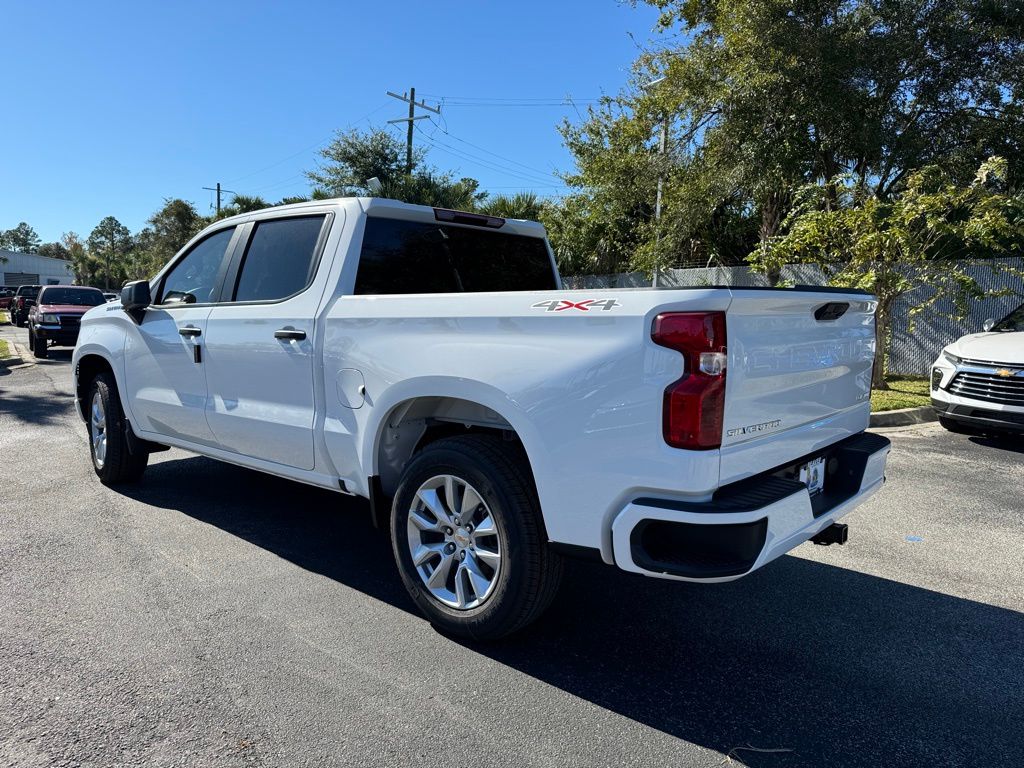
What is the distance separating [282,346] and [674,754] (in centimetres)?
270

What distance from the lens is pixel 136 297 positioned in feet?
16.0

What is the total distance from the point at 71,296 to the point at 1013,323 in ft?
65.3

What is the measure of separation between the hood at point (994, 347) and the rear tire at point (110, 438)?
8.00 metres

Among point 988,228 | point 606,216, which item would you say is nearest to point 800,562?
point 988,228

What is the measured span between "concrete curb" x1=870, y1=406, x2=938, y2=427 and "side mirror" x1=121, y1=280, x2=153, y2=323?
8020 mm

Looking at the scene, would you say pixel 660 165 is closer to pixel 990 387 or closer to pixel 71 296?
pixel 990 387

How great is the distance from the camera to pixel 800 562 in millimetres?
4238

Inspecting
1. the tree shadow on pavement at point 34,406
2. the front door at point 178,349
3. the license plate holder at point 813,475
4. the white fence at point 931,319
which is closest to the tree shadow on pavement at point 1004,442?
the white fence at point 931,319

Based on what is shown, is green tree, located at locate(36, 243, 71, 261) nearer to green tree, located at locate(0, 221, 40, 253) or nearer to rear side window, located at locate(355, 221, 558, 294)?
green tree, located at locate(0, 221, 40, 253)

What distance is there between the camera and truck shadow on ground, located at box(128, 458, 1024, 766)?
254 centimetres

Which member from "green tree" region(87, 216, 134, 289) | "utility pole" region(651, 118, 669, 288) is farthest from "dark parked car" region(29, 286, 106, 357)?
"green tree" region(87, 216, 134, 289)

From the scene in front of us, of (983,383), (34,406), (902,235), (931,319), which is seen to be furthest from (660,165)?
(34,406)

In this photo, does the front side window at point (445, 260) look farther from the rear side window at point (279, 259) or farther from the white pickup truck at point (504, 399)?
the rear side window at point (279, 259)

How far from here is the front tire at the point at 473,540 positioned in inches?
114
